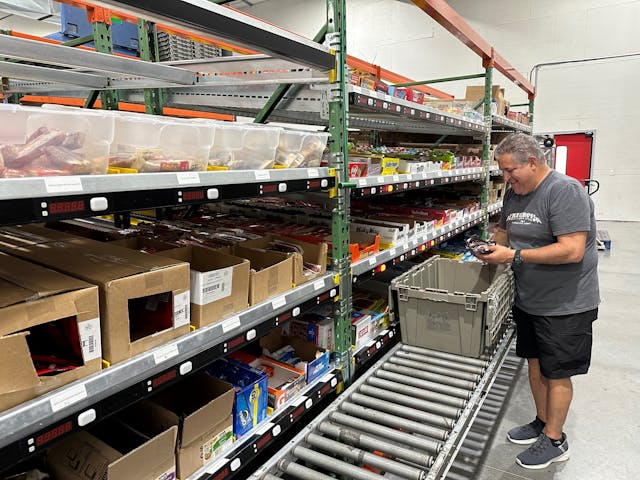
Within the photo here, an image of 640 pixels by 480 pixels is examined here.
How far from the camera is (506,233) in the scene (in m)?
2.73

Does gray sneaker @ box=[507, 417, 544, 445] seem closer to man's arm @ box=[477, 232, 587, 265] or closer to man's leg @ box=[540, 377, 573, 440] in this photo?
man's leg @ box=[540, 377, 573, 440]

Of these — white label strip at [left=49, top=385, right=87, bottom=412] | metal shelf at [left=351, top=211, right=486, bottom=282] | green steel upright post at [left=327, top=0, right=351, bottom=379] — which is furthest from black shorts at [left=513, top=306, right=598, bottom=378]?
white label strip at [left=49, top=385, right=87, bottom=412]

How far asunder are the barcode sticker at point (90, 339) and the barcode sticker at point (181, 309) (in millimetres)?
268

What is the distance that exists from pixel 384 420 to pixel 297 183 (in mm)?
1118

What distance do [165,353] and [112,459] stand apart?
0.36 m

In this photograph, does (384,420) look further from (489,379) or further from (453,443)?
(489,379)

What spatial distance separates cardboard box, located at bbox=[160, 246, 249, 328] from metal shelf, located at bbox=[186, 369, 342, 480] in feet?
1.78

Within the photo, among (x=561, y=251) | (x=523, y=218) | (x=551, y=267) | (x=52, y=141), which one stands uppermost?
(x=52, y=141)

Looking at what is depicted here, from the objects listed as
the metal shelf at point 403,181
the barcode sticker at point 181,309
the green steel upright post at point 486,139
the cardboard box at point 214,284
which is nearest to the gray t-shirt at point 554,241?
the metal shelf at point 403,181

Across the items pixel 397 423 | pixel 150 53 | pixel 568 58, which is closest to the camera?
pixel 397 423

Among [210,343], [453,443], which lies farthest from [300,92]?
[453,443]

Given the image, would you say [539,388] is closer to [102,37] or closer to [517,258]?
[517,258]

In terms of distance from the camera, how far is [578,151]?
8828 millimetres

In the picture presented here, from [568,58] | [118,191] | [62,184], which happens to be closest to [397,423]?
[118,191]
